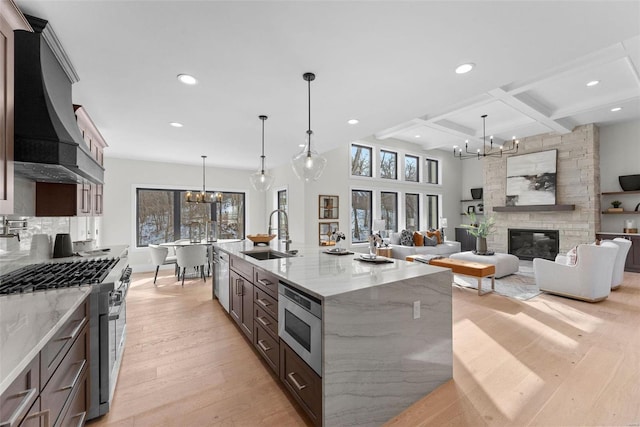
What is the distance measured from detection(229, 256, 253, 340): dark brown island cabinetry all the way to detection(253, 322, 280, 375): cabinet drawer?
0.17 meters

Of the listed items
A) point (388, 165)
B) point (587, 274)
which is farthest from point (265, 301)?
point (388, 165)

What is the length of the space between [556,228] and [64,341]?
29.7 ft

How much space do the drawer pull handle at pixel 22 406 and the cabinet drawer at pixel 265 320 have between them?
4.29 ft

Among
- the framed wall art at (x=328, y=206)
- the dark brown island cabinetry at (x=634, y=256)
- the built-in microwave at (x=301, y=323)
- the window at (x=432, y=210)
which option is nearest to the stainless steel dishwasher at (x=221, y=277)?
the built-in microwave at (x=301, y=323)

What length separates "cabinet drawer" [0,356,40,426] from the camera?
2.66 ft

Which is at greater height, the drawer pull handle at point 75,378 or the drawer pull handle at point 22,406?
the drawer pull handle at point 22,406

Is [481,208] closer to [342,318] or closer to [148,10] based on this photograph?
[342,318]

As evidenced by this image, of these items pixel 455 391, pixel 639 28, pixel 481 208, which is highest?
pixel 639 28

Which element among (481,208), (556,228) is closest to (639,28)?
(556,228)

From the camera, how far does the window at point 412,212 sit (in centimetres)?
850

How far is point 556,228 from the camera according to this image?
684 centimetres

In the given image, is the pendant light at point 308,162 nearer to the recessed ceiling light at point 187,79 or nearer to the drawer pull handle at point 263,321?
the recessed ceiling light at point 187,79

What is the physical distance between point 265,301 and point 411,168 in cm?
757

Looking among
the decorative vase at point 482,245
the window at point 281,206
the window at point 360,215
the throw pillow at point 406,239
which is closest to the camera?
the decorative vase at point 482,245
